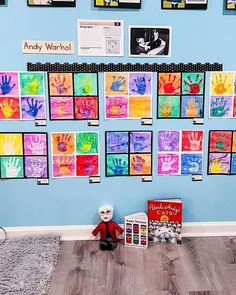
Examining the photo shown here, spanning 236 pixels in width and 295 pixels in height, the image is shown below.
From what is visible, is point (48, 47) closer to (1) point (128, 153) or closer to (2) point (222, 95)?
(1) point (128, 153)

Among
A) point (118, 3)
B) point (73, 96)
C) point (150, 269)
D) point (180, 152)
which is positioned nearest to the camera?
point (150, 269)

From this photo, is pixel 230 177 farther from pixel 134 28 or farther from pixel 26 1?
pixel 26 1

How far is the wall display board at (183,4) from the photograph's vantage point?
2.20 m

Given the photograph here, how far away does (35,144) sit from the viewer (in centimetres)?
232

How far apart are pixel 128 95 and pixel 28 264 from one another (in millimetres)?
1124

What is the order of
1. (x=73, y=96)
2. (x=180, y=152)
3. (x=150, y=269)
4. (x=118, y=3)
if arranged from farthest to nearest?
(x=180, y=152) < (x=73, y=96) < (x=118, y=3) < (x=150, y=269)

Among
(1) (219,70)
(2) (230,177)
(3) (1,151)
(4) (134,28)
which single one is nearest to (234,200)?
(2) (230,177)

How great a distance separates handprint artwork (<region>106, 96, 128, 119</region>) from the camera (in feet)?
7.55

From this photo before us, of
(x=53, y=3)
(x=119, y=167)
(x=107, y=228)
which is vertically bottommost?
(x=107, y=228)

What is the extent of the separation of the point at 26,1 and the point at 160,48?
2.66 ft

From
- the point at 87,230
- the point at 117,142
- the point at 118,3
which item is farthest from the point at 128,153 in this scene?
the point at 118,3

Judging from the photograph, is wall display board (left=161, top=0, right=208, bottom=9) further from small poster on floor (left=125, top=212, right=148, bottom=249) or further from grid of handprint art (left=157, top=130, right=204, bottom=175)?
small poster on floor (left=125, top=212, right=148, bottom=249)

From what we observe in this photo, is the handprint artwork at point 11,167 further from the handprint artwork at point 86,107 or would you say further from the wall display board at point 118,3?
the wall display board at point 118,3

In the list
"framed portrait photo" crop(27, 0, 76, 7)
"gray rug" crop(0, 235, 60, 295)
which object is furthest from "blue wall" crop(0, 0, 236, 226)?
"gray rug" crop(0, 235, 60, 295)
